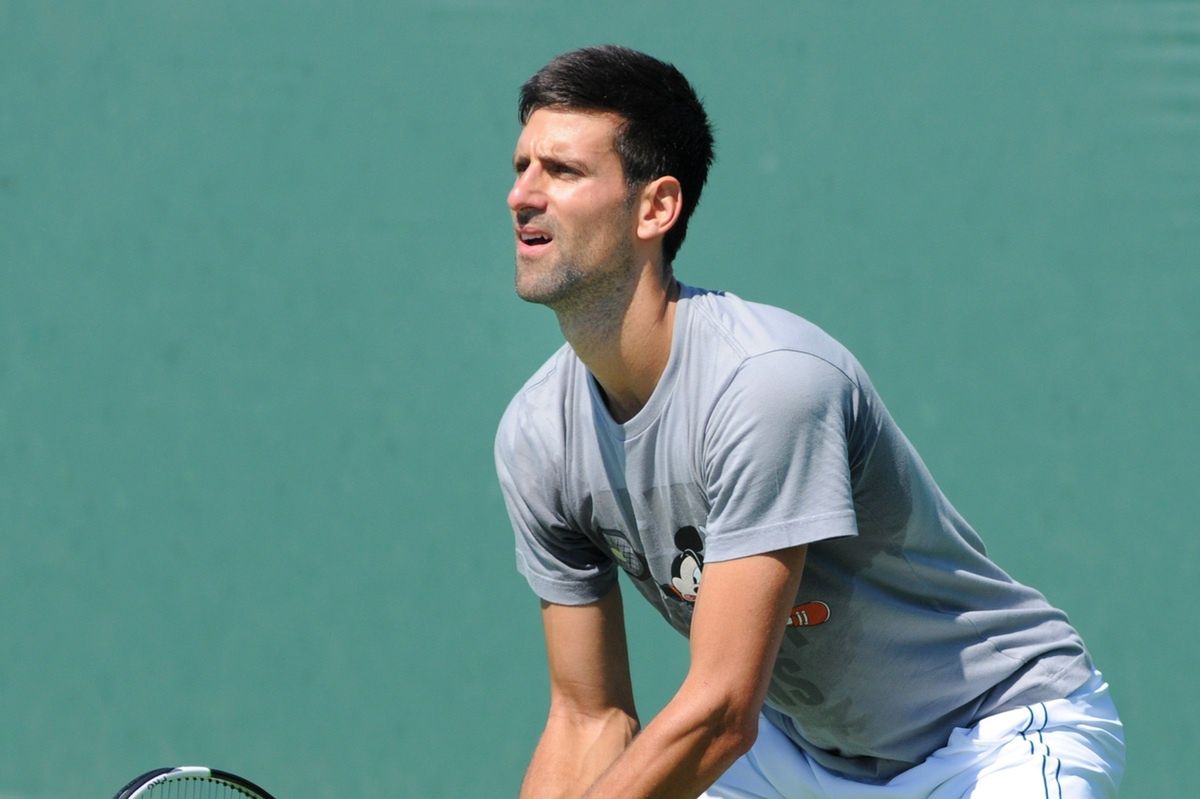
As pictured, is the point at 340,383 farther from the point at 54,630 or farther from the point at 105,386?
the point at 54,630

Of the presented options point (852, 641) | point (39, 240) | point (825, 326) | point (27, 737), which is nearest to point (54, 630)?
point (27, 737)

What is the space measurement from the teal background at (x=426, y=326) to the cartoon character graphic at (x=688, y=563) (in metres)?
1.37

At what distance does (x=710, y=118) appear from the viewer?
138 inches

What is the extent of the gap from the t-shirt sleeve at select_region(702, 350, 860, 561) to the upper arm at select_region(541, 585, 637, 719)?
0.47m

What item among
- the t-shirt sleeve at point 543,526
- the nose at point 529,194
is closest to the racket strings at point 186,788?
the t-shirt sleeve at point 543,526

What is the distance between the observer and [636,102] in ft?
7.32

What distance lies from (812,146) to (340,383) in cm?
132

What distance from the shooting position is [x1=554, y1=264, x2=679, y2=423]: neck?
2162mm

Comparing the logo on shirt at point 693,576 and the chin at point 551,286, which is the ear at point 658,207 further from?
the logo on shirt at point 693,576

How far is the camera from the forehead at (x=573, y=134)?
2197 mm

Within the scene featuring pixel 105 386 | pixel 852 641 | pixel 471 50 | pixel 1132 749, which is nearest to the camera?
pixel 852 641

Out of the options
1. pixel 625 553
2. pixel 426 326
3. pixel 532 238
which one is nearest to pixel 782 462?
pixel 625 553

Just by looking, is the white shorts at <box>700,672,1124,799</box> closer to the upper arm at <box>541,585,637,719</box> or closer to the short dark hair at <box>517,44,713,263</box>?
the upper arm at <box>541,585,637,719</box>

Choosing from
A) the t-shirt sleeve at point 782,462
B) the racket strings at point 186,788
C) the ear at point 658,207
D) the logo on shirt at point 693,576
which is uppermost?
the ear at point 658,207
